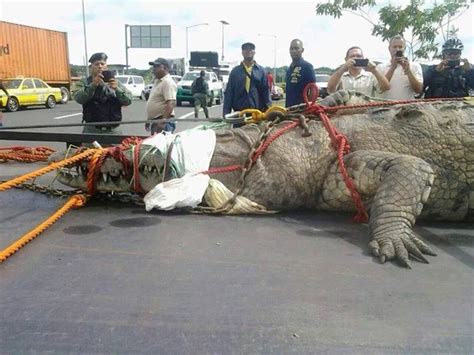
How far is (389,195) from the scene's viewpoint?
3057 millimetres

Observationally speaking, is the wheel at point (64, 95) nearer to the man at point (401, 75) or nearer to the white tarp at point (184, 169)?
the man at point (401, 75)

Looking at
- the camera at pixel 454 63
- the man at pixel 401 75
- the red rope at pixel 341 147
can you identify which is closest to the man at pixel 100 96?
the red rope at pixel 341 147

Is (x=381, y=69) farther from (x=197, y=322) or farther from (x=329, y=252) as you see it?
(x=197, y=322)

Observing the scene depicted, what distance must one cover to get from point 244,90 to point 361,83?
1.62 meters

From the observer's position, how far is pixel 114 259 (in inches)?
97.6

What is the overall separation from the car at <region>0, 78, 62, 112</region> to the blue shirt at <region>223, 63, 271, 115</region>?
17794 mm

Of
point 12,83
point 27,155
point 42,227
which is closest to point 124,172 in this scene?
point 42,227

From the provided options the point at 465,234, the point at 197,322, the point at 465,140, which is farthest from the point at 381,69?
the point at 197,322

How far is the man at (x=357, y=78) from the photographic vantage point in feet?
16.2

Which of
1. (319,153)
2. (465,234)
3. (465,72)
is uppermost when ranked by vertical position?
(465,72)

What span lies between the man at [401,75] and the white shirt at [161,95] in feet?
8.25

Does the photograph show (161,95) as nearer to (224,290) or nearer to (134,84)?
(224,290)

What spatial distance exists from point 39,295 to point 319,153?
89.3 inches

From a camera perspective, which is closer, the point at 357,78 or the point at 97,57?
the point at 97,57
